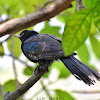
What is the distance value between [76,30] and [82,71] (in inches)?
34.7

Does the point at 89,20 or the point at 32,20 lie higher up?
the point at 89,20

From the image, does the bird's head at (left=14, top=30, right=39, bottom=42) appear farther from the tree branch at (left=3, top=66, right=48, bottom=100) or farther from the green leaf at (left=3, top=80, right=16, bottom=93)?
the tree branch at (left=3, top=66, right=48, bottom=100)

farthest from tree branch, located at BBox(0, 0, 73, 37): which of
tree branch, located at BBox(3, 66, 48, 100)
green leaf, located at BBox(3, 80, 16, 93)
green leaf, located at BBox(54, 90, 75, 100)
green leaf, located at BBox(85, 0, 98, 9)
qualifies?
green leaf, located at BBox(3, 80, 16, 93)

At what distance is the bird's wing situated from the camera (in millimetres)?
1661

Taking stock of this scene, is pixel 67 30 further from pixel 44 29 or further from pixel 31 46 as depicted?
pixel 44 29

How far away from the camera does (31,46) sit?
1910 millimetres

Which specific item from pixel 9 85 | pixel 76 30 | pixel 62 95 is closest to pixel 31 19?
pixel 76 30

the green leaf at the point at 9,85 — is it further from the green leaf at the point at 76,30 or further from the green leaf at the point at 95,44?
the green leaf at the point at 76,30

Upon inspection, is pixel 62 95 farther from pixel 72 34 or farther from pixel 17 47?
pixel 72 34

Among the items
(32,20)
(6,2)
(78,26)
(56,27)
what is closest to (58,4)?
(32,20)

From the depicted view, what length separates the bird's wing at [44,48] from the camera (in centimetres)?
166

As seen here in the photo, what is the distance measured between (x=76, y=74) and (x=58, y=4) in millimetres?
578

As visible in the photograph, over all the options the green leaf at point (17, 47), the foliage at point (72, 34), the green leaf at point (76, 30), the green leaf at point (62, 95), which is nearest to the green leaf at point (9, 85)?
the foliage at point (72, 34)

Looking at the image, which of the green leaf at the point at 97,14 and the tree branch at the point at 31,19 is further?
the tree branch at the point at 31,19
